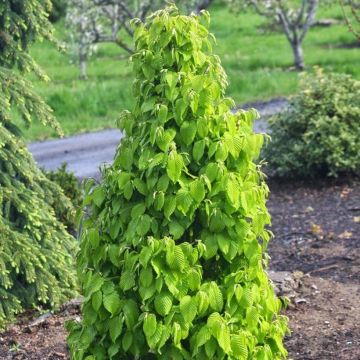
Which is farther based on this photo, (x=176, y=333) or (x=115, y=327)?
(x=115, y=327)

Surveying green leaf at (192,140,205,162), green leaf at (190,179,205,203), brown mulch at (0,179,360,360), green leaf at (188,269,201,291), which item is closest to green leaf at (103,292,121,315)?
green leaf at (188,269,201,291)

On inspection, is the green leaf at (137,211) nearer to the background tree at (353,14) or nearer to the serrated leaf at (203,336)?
the serrated leaf at (203,336)

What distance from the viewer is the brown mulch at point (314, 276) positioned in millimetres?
5559

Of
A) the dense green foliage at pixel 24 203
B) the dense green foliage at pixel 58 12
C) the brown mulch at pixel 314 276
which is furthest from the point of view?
the dense green foliage at pixel 58 12

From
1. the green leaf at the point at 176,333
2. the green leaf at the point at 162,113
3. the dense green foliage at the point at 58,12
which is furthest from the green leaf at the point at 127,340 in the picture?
the dense green foliage at the point at 58,12

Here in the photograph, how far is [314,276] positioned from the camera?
23.2 ft

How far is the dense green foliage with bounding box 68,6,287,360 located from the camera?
12.8 ft

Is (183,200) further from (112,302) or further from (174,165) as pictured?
(112,302)

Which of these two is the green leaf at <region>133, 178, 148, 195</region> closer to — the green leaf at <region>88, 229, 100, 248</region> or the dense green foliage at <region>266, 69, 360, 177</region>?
the green leaf at <region>88, 229, 100, 248</region>

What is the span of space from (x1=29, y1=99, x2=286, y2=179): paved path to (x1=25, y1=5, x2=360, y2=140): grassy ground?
64cm

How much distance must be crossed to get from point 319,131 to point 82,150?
587cm

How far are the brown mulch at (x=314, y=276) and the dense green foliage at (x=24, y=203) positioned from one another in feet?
0.71

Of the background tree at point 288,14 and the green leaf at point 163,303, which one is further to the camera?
the background tree at point 288,14

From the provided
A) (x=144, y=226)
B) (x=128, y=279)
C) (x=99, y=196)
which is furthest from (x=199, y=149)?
(x=128, y=279)
